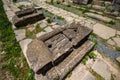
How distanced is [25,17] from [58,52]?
9.43 feet

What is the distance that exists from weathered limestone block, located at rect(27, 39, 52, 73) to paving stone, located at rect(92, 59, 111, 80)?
1211mm

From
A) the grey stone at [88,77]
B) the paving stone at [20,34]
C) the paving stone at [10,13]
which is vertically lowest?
the grey stone at [88,77]

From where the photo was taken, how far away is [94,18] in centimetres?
568

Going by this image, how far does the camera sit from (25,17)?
5086mm

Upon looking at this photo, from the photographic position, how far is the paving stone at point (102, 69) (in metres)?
2.88

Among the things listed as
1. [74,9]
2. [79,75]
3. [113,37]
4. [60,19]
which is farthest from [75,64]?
[74,9]

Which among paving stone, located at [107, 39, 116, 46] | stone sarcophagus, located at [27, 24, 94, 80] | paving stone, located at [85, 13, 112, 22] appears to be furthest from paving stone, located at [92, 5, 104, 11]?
stone sarcophagus, located at [27, 24, 94, 80]

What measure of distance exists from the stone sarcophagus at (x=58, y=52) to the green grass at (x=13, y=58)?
460 mm

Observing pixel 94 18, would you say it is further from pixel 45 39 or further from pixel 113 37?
pixel 45 39

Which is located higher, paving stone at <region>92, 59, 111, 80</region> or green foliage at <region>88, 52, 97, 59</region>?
green foliage at <region>88, 52, 97, 59</region>

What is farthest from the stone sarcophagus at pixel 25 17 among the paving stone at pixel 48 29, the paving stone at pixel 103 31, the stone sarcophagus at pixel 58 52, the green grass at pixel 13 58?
the paving stone at pixel 103 31

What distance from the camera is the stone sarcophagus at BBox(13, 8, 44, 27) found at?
4.94 m

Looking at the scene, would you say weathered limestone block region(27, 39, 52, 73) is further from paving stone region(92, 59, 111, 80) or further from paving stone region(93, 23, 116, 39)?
paving stone region(93, 23, 116, 39)

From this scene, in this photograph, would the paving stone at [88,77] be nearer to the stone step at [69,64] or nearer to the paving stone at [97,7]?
the stone step at [69,64]
